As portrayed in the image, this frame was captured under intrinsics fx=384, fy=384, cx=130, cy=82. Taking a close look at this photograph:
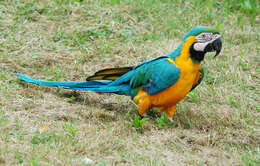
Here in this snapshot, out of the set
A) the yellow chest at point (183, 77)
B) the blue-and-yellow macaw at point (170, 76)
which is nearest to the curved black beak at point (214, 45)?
the blue-and-yellow macaw at point (170, 76)

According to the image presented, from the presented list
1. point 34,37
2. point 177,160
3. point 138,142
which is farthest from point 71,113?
point 34,37

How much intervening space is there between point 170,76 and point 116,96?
44.4 inches

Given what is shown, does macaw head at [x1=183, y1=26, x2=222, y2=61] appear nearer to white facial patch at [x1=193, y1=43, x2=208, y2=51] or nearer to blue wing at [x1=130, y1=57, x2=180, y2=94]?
white facial patch at [x1=193, y1=43, x2=208, y2=51]

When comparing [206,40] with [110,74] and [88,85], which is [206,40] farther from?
[88,85]

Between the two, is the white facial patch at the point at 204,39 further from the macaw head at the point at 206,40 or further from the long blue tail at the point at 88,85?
the long blue tail at the point at 88,85

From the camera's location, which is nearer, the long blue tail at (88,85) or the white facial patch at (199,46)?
the white facial patch at (199,46)

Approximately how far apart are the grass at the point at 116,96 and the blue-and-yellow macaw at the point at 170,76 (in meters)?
0.23

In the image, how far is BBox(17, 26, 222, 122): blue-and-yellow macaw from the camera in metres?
3.52

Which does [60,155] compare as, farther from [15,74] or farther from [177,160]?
[15,74]

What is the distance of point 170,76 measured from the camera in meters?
3.58

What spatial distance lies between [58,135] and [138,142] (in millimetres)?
701

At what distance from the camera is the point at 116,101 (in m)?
4.44

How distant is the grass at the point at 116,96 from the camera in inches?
127

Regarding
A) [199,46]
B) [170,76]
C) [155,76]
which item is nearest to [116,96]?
[155,76]
